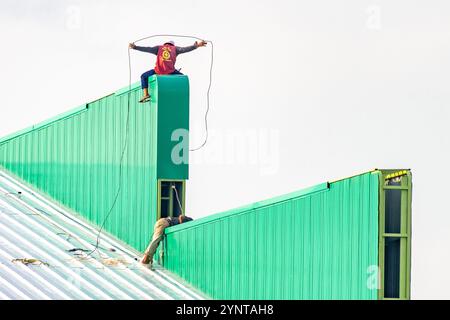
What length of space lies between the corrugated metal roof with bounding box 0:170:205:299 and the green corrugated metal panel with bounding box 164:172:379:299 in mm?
853

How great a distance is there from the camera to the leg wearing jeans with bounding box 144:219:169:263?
3334cm

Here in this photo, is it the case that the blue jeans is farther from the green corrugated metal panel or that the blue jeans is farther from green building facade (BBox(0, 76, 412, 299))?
the green corrugated metal panel

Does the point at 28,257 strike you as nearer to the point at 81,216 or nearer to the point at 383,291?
the point at 81,216

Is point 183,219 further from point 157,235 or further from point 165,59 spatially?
point 165,59

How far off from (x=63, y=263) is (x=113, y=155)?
3.48 metres

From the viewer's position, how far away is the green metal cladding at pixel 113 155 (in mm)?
33656

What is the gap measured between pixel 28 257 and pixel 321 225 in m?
8.47

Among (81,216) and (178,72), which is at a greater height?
(178,72)

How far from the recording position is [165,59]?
3409cm

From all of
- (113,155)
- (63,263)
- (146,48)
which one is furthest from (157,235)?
(146,48)

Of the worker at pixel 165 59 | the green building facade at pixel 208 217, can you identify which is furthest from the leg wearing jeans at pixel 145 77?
the green building facade at pixel 208 217
